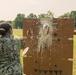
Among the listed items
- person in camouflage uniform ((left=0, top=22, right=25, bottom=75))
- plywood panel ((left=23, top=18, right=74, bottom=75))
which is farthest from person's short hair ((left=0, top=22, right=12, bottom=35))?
plywood panel ((left=23, top=18, right=74, bottom=75))

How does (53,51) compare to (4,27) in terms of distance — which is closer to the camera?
(4,27)

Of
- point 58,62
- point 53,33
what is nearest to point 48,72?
point 58,62

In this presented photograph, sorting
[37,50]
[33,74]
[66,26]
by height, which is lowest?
[33,74]

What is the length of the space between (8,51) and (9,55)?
7cm

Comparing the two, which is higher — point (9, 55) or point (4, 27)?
point (4, 27)

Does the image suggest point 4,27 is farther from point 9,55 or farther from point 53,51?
point 53,51

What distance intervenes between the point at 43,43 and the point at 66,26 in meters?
0.78

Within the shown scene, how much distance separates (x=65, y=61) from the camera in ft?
30.4

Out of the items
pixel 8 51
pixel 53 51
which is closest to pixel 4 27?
pixel 8 51

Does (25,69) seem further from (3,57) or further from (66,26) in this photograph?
(3,57)

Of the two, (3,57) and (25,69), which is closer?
(3,57)

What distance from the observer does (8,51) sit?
6.20 metres

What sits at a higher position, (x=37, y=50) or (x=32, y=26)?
(x=32, y=26)

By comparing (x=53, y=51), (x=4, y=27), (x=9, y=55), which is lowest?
(x=53, y=51)
